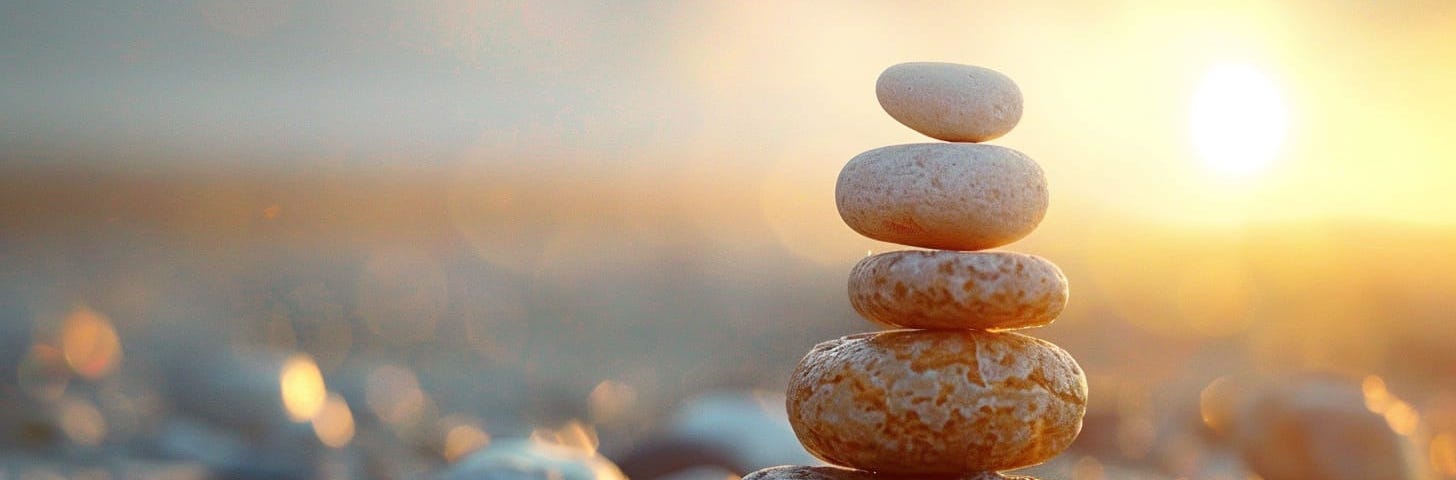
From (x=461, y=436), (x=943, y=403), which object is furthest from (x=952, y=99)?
(x=461, y=436)

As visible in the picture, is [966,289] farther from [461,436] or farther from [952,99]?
[461,436]

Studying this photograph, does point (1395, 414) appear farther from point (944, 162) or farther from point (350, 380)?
point (350, 380)

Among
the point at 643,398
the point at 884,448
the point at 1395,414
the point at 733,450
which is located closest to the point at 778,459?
the point at 733,450

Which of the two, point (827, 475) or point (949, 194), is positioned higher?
point (949, 194)

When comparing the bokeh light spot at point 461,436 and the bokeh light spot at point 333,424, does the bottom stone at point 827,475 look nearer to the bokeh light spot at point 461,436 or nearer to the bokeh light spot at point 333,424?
the bokeh light spot at point 333,424

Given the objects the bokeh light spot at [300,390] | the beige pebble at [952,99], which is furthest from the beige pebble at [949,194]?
the bokeh light spot at [300,390]

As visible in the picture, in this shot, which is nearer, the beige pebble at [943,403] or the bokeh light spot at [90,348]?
the beige pebble at [943,403]

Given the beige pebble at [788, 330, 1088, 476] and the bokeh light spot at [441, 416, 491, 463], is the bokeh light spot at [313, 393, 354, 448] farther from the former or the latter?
the beige pebble at [788, 330, 1088, 476]
